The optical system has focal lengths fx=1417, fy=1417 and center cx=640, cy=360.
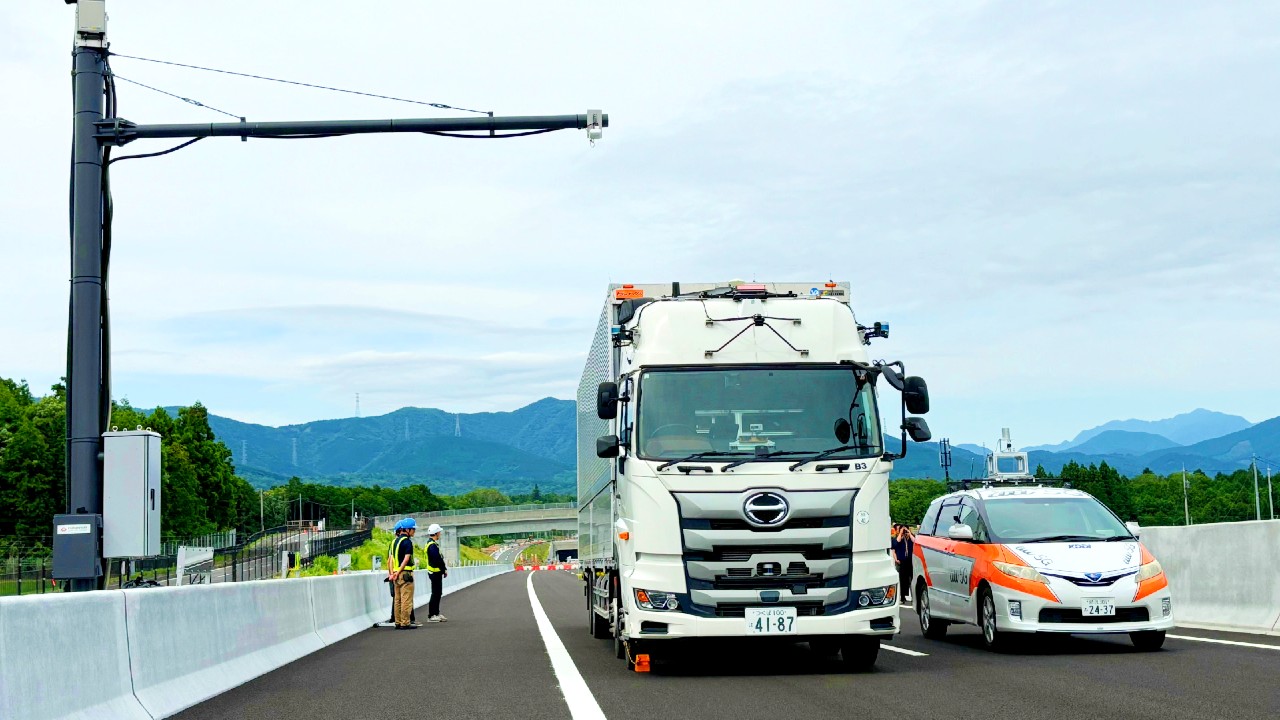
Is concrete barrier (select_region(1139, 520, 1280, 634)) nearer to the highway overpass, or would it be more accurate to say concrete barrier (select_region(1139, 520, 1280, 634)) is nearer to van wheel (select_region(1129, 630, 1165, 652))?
van wheel (select_region(1129, 630, 1165, 652))

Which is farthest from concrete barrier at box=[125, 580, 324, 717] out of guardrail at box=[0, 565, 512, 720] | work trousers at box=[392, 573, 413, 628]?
work trousers at box=[392, 573, 413, 628]

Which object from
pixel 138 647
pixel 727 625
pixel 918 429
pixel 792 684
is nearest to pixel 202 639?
pixel 138 647

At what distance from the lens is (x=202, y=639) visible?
11.5 meters

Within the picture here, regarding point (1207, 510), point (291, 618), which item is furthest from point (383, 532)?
point (1207, 510)

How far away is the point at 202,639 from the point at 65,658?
3627mm

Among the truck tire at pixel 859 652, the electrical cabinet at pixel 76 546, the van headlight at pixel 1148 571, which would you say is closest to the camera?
the truck tire at pixel 859 652

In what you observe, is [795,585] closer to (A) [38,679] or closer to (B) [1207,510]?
(A) [38,679]

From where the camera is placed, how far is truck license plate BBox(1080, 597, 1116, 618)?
14000 mm

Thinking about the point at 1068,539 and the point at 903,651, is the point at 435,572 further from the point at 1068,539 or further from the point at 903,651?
the point at 1068,539

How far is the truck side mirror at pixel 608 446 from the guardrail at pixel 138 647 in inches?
140

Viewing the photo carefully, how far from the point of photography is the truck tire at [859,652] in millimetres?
12445

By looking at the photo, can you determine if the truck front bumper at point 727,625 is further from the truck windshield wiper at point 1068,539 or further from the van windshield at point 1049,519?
the van windshield at point 1049,519

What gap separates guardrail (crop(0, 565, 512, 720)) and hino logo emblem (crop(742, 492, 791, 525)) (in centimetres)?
458

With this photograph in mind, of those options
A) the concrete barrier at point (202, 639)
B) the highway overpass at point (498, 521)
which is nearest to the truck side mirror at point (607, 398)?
the concrete barrier at point (202, 639)
